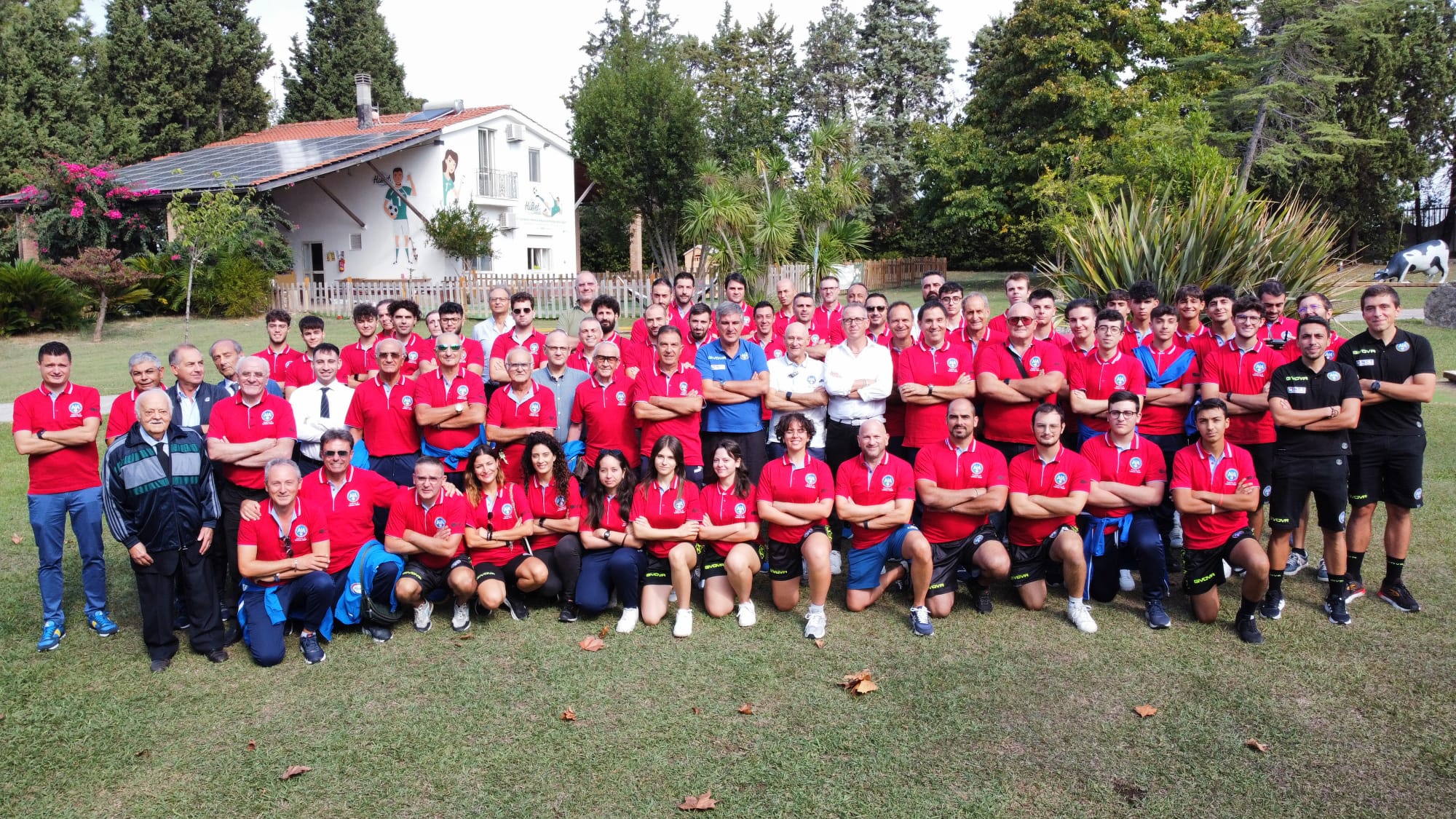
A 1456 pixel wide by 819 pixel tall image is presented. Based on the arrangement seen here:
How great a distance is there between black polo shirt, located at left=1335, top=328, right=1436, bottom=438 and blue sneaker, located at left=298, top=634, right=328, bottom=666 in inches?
252

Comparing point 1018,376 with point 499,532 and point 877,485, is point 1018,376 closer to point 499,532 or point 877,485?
point 877,485

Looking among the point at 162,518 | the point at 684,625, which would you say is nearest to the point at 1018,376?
the point at 684,625

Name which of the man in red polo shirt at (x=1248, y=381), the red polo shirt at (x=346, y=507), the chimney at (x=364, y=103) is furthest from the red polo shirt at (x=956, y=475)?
the chimney at (x=364, y=103)

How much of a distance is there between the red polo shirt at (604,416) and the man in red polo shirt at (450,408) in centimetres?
68

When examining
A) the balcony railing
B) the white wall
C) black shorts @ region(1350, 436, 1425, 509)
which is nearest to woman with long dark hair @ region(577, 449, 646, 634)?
black shorts @ region(1350, 436, 1425, 509)

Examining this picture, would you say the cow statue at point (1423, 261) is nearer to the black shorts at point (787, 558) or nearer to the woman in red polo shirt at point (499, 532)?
the black shorts at point (787, 558)

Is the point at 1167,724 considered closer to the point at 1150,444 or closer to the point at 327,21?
the point at 1150,444

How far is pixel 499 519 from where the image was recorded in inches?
237

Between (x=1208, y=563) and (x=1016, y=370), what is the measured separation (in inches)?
67.0

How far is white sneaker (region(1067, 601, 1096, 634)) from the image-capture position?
5637mm

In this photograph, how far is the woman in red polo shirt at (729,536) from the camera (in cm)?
596

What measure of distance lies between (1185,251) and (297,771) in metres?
8.63

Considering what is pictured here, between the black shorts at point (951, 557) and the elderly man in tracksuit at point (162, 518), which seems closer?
the elderly man in tracksuit at point (162, 518)

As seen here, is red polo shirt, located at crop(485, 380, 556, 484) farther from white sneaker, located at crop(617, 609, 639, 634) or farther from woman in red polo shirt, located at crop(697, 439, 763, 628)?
white sneaker, located at crop(617, 609, 639, 634)
